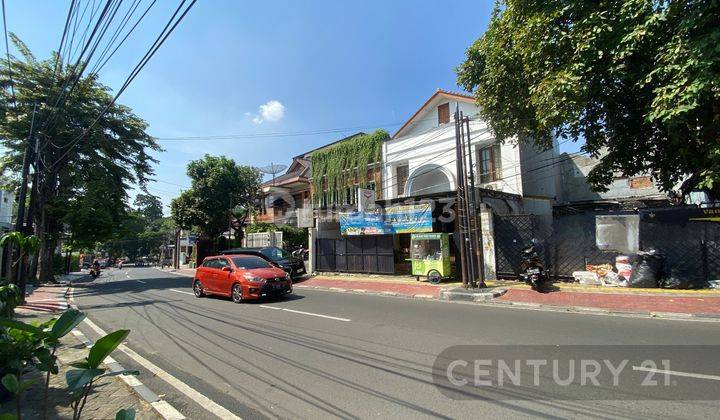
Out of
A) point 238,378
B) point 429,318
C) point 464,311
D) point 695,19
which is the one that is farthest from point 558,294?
point 238,378

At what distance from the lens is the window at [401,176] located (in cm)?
2264

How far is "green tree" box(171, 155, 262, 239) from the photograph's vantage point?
3022 centimetres

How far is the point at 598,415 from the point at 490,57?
408 inches

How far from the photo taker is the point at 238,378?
17.0ft

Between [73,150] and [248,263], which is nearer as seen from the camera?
[248,263]

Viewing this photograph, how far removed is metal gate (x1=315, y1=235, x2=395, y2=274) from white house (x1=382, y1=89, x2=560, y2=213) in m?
2.67

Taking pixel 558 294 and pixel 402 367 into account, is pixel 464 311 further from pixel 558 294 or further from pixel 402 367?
pixel 402 367

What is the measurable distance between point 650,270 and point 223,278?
13.0m

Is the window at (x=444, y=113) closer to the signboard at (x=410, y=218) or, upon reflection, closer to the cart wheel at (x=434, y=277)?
the signboard at (x=410, y=218)

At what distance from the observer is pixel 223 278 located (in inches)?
505

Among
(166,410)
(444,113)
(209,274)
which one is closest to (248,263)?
(209,274)

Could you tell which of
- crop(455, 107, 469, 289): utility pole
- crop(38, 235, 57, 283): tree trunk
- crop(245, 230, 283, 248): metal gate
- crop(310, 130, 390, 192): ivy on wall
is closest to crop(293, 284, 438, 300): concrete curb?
crop(455, 107, 469, 289): utility pole

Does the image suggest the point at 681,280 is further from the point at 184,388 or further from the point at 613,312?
the point at 184,388

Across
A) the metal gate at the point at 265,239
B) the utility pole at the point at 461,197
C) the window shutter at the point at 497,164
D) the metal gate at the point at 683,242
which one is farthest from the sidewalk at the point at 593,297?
the metal gate at the point at 265,239
